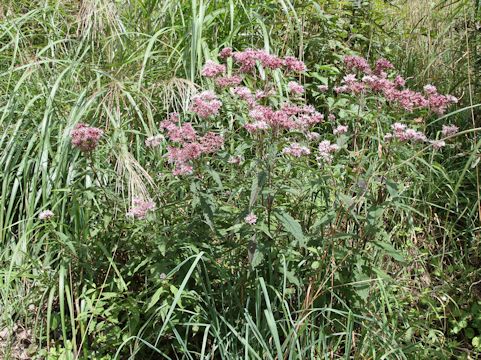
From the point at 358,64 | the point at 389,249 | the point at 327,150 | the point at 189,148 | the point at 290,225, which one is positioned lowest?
the point at 389,249

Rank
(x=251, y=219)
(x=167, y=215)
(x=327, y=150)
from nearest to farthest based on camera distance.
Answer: (x=251, y=219) → (x=327, y=150) → (x=167, y=215)

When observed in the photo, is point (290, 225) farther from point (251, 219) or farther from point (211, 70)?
point (211, 70)

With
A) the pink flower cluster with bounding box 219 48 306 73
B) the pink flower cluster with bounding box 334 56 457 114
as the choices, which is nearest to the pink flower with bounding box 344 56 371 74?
the pink flower cluster with bounding box 334 56 457 114

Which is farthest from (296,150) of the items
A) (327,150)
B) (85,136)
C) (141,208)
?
(85,136)

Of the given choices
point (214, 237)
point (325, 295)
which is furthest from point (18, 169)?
point (325, 295)

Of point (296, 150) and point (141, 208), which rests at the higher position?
point (296, 150)

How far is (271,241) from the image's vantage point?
2.38 metres

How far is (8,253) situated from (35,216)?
0.23m

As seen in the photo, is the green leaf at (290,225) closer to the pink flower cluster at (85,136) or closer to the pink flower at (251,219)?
the pink flower at (251,219)

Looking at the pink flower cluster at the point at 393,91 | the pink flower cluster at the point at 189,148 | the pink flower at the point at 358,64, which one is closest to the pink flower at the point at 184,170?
the pink flower cluster at the point at 189,148

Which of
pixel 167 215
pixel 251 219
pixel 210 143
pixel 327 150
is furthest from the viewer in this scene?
pixel 167 215

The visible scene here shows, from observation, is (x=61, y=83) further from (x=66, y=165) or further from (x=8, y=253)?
(x=8, y=253)

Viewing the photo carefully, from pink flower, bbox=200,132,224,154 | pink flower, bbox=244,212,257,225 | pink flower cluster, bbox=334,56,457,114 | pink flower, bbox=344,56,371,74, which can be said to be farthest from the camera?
pink flower, bbox=344,56,371,74

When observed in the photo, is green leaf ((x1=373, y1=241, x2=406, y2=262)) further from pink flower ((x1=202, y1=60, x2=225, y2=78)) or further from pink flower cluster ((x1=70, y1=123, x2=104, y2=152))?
pink flower cluster ((x1=70, y1=123, x2=104, y2=152))
